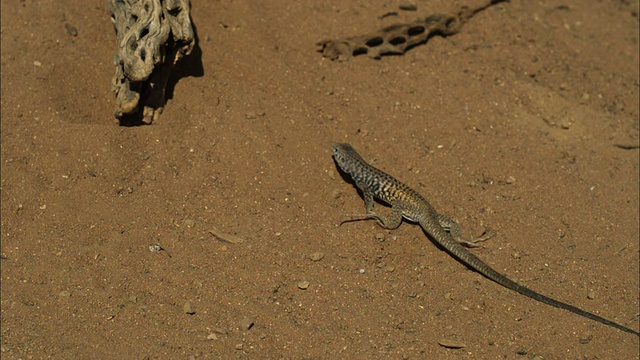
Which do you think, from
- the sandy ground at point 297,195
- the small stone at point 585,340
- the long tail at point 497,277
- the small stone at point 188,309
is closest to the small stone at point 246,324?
the sandy ground at point 297,195

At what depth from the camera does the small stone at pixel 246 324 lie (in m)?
6.42

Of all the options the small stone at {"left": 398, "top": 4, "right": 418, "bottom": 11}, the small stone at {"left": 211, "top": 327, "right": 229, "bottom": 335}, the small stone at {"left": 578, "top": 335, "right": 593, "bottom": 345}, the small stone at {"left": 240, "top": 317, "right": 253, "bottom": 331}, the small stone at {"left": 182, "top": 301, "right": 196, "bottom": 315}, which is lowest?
the small stone at {"left": 578, "top": 335, "right": 593, "bottom": 345}

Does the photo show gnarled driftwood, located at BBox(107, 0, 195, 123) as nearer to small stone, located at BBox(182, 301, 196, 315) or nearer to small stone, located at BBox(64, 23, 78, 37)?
small stone, located at BBox(64, 23, 78, 37)

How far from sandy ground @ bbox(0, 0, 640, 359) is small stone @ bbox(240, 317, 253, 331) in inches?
0.6

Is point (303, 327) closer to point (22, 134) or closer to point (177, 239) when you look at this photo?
point (177, 239)

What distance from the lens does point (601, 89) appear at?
10.1 metres

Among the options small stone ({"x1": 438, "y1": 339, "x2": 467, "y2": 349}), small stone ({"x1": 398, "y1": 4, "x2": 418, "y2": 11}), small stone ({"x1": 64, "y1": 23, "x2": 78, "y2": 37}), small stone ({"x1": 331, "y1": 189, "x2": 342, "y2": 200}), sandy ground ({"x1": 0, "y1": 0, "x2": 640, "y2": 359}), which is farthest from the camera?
small stone ({"x1": 398, "y1": 4, "x2": 418, "y2": 11})

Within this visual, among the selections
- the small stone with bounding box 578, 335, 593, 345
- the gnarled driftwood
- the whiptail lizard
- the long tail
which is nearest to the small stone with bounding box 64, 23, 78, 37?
the gnarled driftwood

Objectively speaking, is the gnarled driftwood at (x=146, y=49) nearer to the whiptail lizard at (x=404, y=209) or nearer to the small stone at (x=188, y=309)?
the whiptail lizard at (x=404, y=209)

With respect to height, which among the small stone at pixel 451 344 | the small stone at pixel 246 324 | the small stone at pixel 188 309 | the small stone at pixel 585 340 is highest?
the small stone at pixel 188 309

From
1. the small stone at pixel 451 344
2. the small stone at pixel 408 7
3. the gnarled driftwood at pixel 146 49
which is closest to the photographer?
the small stone at pixel 451 344

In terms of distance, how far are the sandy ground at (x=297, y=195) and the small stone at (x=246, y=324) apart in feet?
0.05

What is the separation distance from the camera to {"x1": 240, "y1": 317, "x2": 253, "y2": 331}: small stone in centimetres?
642

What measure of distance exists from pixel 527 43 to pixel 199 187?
594 centimetres
